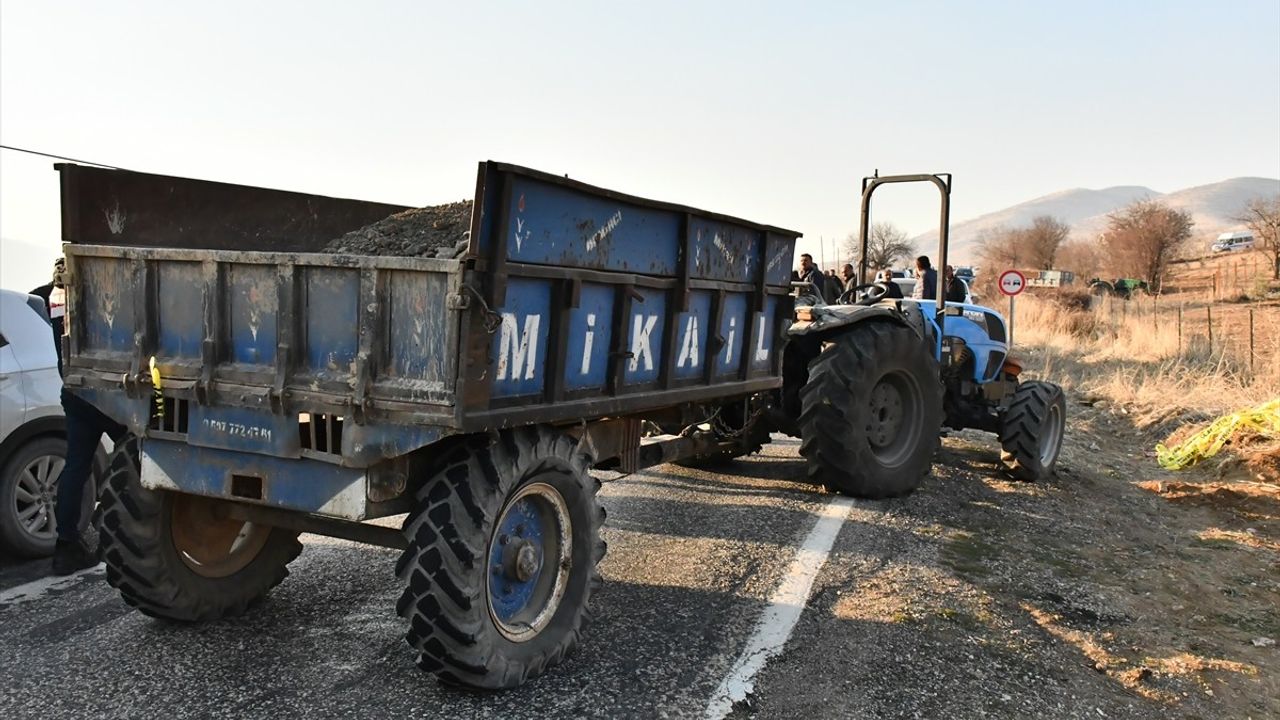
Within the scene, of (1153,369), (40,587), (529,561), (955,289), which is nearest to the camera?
(529,561)

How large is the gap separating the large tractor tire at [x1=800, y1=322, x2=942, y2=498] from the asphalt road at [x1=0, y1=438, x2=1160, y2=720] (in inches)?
46.3

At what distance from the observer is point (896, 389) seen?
302 inches

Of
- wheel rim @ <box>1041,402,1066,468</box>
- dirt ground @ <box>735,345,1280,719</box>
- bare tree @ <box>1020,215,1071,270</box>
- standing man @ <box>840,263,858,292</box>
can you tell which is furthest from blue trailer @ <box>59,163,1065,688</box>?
bare tree @ <box>1020,215,1071,270</box>

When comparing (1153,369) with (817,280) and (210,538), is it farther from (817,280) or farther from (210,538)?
(210,538)

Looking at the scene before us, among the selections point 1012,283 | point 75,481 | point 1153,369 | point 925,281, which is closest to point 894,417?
point 925,281

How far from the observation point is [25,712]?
3529 mm

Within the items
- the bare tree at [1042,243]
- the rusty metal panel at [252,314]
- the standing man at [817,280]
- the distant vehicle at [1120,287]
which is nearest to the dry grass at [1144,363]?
the standing man at [817,280]

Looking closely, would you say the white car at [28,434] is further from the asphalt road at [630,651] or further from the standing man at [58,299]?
the standing man at [58,299]

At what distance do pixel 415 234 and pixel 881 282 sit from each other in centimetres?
617

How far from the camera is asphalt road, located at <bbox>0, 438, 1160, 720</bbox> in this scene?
3637mm

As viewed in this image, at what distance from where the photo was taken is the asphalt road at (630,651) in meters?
3.64

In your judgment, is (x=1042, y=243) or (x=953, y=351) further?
(x=1042, y=243)

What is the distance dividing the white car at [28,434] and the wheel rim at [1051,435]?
7.94 m

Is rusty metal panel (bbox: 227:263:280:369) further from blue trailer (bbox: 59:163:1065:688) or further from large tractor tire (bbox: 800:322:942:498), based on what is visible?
large tractor tire (bbox: 800:322:942:498)
